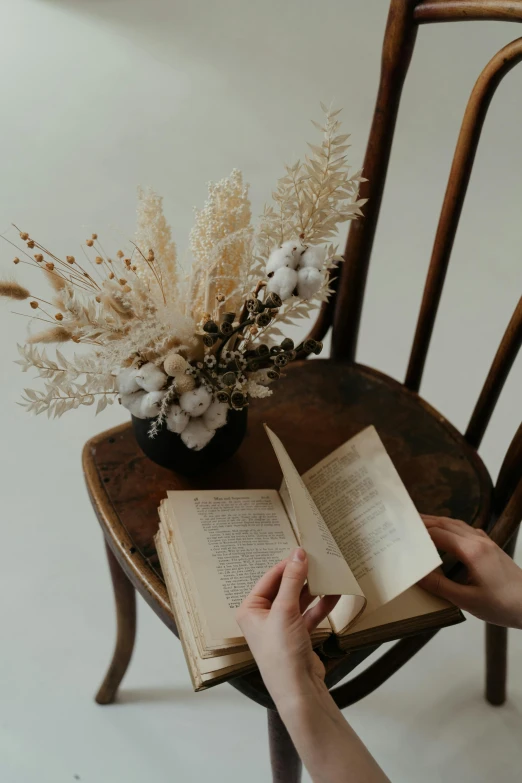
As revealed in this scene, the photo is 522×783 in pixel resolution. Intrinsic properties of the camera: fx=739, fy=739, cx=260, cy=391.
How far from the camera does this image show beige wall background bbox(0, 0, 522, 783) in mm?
1195

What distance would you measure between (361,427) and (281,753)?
42 cm

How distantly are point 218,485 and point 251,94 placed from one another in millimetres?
2254

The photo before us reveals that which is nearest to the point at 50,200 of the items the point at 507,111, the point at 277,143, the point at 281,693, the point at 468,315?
the point at 277,143

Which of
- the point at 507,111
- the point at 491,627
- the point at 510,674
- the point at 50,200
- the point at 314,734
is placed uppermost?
the point at 507,111

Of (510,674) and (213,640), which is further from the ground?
(213,640)

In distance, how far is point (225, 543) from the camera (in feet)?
2.54

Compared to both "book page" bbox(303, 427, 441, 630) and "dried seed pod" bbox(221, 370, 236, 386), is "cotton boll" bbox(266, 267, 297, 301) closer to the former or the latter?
"dried seed pod" bbox(221, 370, 236, 386)

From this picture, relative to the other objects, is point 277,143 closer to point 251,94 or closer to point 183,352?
point 251,94

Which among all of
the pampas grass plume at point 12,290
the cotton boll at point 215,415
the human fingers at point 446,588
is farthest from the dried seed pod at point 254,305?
the human fingers at point 446,588

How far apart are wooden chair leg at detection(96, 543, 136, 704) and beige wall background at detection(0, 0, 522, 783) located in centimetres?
5

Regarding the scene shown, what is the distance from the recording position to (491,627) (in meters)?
1.13

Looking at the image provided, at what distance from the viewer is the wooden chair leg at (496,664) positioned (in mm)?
1144

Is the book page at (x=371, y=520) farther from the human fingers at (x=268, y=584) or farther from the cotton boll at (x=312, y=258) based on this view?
the cotton boll at (x=312, y=258)

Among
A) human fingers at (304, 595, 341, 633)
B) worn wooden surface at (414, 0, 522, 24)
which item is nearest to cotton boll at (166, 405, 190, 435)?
human fingers at (304, 595, 341, 633)
